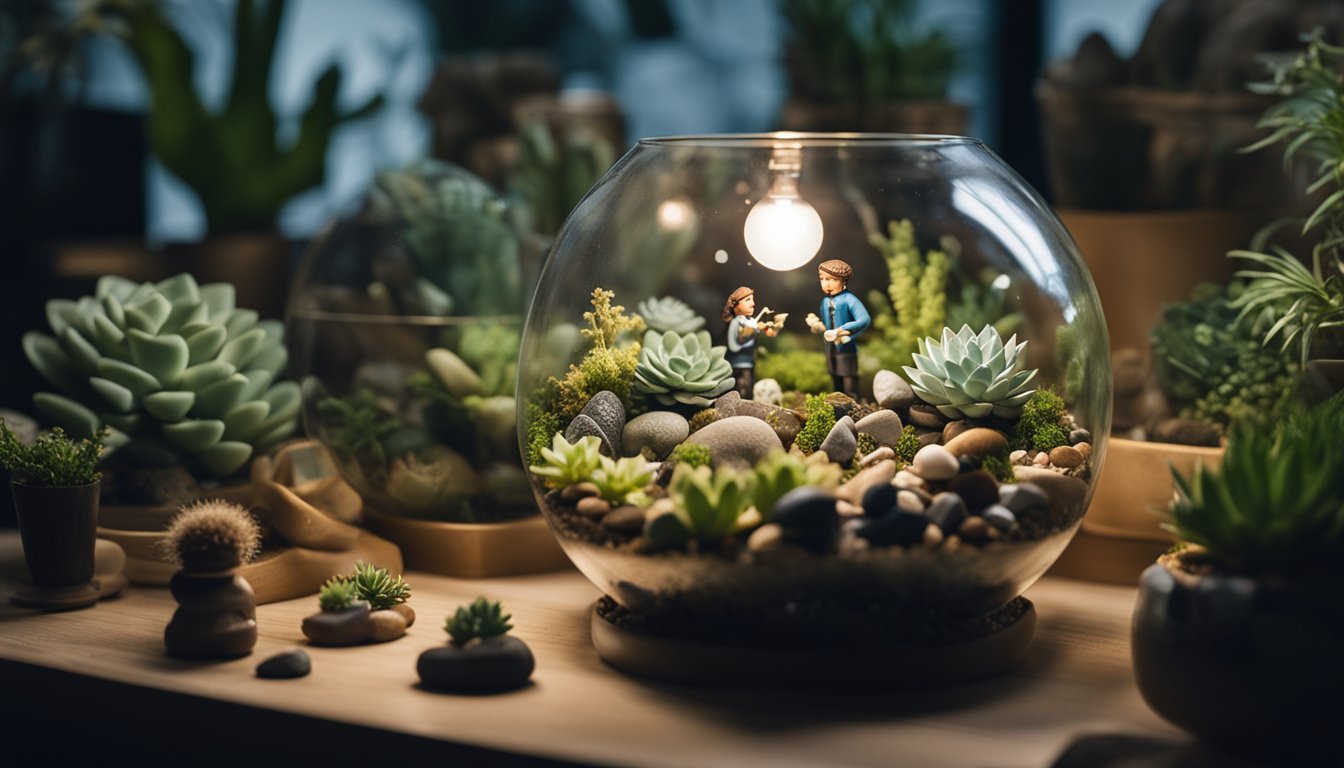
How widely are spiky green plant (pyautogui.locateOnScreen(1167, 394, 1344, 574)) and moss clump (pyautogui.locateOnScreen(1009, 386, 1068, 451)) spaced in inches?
7.2

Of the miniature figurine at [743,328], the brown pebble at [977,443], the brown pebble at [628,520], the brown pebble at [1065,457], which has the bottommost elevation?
the brown pebble at [628,520]

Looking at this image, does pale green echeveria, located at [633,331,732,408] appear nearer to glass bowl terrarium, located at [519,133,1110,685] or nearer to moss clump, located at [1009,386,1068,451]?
glass bowl terrarium, located at [519,133,1110,685]

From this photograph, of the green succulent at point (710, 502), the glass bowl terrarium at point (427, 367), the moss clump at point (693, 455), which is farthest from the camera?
the glass bowl terrarium at point (427, 367)

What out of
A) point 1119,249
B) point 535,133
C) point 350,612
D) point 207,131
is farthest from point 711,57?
point 350,612

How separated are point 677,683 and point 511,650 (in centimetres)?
13

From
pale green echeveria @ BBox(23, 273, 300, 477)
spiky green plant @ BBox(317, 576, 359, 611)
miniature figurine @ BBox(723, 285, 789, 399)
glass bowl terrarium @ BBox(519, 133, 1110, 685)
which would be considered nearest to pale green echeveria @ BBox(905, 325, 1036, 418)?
glass bowl terrarium @ BBox(519, 133, 1110, 685)

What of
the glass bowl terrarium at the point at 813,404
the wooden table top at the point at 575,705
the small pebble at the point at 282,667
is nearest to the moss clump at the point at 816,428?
the glass bowl terrarium at the point at 813,404

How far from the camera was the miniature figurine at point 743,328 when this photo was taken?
1126 millimetres

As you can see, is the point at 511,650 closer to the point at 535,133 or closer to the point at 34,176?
the point at 535,133

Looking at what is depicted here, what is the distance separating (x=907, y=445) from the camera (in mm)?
1094

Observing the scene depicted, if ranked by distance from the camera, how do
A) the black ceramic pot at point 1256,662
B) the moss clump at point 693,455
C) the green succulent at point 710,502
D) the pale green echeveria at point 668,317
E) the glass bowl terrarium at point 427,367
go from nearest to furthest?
the black ceramic pot at point 1256,662, the green succulent at point 710,502, the moss clump at point 693,455, the pale green echeveria at point 668,317, the glass bowl terrarium at point 427,367

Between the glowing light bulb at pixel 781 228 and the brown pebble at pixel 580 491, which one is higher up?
the glowing light bulb at pixel 781 228

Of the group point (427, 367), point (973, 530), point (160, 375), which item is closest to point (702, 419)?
point (973, 530)

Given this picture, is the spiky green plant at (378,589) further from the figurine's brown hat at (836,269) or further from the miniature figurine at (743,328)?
the figurine's brown hat at (836,269)
